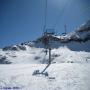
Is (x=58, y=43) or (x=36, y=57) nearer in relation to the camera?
(x=36, y=57)

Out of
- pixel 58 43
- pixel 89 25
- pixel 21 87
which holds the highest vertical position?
pixel 89 25

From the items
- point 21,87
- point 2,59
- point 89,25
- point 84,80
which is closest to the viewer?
point 21,87

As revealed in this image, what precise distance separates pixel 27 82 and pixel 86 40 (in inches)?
3181

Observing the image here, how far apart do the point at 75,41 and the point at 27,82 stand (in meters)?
80.0

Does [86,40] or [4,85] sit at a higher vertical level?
[86,40]

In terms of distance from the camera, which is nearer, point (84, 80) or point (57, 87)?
point (57, 87)

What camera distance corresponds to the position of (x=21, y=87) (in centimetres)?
1298

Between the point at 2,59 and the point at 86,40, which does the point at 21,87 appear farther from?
the point at 86,40

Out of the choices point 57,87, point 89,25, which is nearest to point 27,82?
point 57,87

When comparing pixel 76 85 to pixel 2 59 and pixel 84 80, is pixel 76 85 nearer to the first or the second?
Result: pixel 84 80

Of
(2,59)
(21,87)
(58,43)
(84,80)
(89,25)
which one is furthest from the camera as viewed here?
(89,25)

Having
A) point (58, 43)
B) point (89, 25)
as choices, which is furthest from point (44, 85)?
point (89, 25)

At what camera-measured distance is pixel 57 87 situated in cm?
1270

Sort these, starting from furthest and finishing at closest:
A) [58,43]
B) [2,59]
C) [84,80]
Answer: [58,43] → [2,59] → [84,80]
